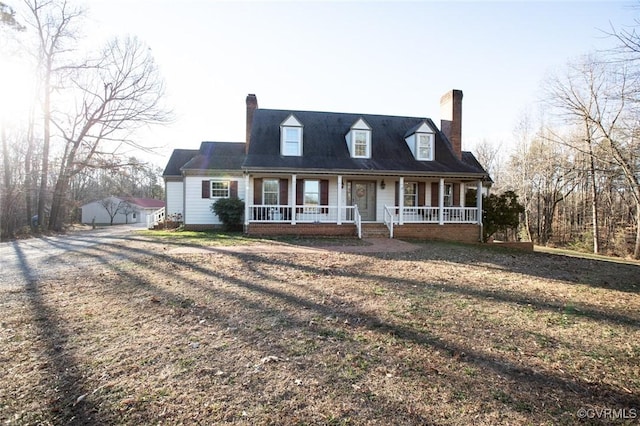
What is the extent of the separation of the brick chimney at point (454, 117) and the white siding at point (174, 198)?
17.3 meters

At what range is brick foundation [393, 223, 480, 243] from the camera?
15.6 metres

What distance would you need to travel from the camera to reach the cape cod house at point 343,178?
1543 centimetres

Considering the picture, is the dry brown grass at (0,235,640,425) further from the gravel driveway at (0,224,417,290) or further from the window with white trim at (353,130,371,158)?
the window with white trim at (353,130,371,158)

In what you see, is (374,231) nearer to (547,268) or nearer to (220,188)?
(547,268)

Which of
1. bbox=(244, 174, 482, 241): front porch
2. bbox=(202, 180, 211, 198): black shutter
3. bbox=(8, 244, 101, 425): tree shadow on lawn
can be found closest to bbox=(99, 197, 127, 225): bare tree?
bbox=(202, 180, 211, 198): black shutter

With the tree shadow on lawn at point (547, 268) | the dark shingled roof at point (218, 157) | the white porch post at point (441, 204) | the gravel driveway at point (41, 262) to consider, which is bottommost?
the tree shadow on lawn at point (547, 268)

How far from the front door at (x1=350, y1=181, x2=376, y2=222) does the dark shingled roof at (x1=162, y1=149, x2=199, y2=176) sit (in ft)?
38.4

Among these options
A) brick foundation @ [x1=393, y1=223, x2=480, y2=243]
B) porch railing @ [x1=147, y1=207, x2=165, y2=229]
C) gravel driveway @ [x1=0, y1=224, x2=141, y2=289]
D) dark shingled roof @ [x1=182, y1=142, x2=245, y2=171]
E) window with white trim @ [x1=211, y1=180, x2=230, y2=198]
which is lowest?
gravel driveway @ [x1=0, y1=224, x2=141, y2=289]

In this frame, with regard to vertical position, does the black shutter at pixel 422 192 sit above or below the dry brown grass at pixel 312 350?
above

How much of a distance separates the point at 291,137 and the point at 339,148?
2780mm

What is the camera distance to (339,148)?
57.8 feet

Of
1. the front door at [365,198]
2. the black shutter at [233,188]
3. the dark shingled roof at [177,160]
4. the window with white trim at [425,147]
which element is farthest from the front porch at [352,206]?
the dark shingled roof at [177,160]

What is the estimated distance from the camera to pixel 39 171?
2091 cm

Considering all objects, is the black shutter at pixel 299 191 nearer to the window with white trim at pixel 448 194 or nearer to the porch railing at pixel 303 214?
the porch railing at pixel 303 214
